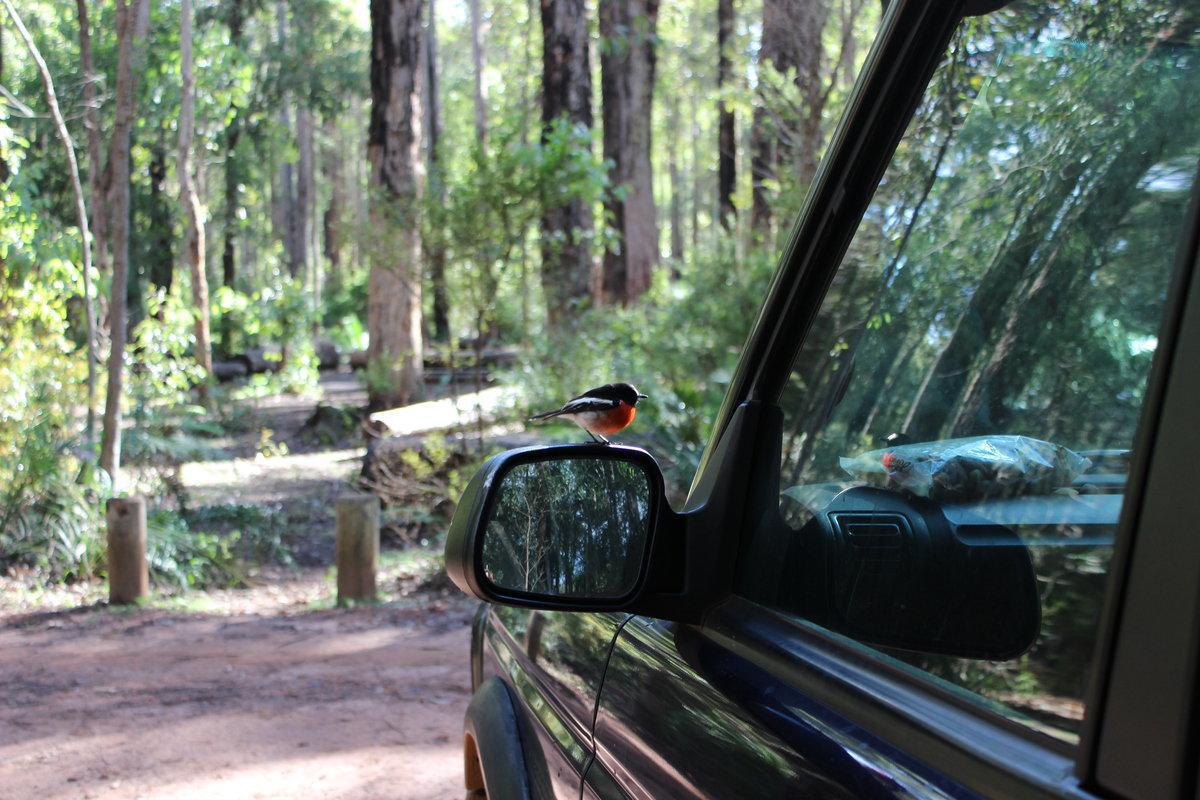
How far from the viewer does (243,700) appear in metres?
6.38

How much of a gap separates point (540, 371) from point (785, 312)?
1046cm

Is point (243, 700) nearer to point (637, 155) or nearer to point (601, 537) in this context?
point (601, 537)

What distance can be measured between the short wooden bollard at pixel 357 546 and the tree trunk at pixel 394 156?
21.9 ft

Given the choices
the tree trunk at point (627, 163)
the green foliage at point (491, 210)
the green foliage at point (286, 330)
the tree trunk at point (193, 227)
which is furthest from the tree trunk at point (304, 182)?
the green foliage at point (491, 210)

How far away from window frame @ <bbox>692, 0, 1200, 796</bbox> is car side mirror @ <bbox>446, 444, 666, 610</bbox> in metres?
0.18

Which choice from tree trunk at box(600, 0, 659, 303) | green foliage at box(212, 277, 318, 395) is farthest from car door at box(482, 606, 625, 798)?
green foliage at box(212, 277, 318, 395)

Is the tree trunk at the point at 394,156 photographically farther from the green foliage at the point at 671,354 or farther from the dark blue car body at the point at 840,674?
the dark blue car body at the point at 840,674

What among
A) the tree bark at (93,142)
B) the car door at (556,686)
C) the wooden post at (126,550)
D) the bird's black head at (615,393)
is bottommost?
the wooden post at (126,550)

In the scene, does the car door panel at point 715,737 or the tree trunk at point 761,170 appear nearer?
the car door panel at point 715,737

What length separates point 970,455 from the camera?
1396 mm

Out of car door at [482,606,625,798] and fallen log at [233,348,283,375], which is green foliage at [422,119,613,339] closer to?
car door at [482,606,625,798]

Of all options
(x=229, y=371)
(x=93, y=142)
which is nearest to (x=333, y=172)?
(x=229, y=371)

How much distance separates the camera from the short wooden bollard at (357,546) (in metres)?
8.57

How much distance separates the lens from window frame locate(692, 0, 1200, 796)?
94 centimetres
